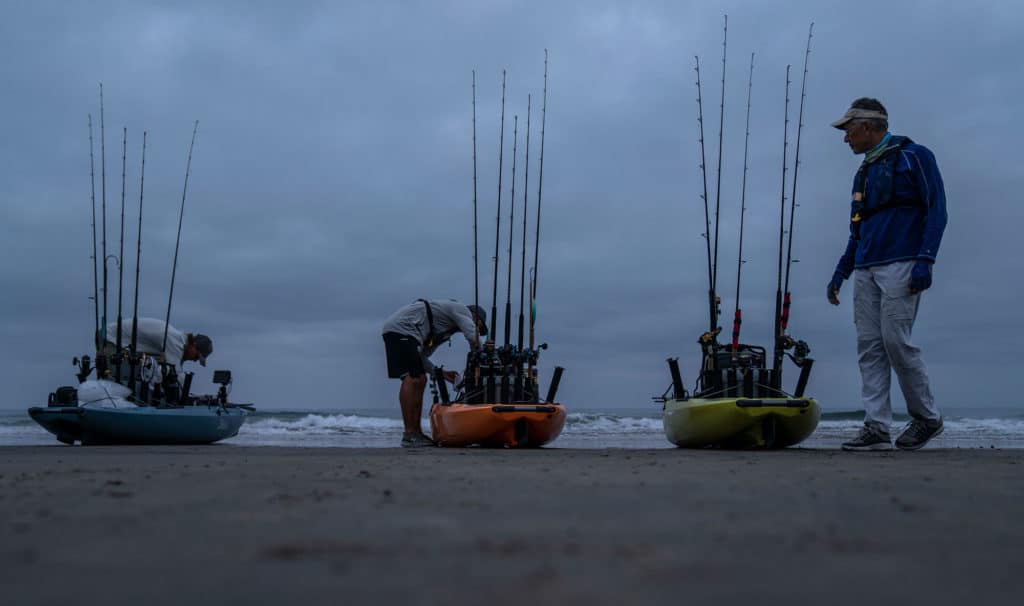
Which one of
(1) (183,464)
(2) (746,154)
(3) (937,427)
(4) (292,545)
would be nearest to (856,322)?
(3) (937,427)

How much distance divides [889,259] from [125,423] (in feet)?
21.0

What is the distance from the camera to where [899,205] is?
5.40 metres

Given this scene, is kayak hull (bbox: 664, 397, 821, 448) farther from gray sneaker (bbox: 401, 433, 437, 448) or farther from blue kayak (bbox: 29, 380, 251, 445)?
blue kayak (bbox: 29, 380, 251, 445)

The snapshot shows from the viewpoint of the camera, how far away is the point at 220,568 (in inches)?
53.1

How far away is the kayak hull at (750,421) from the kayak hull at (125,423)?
4801 mm

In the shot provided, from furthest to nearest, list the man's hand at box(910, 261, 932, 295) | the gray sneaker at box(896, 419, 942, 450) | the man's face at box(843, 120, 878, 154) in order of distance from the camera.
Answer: the man's face at box(843, 120, 878, 154), the gray sneaker at box(896, 419, 942, 450), the man's hand at box(910, 261, 932, 295)

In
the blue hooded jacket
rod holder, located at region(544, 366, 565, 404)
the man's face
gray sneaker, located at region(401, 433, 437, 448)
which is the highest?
the man's face

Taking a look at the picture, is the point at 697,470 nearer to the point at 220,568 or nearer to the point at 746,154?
the point at 220,568

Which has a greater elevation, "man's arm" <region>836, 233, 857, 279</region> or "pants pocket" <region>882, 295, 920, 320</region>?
"man's arm" <region>836, 233, 857, 279</region>

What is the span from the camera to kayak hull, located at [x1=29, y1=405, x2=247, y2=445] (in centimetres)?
780

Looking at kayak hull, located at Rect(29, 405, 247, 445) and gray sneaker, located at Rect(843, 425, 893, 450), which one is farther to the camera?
kayak hull, located at Rect(29, 405, 247, 445)

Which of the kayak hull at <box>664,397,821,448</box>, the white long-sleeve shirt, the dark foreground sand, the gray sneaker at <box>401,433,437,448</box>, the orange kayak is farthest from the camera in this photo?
the white long-sleeve shirt

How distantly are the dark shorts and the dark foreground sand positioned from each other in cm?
484

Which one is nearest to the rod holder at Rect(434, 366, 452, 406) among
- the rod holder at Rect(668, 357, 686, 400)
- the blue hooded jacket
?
the rod holder at Rect(668, 357, 686, 400)
